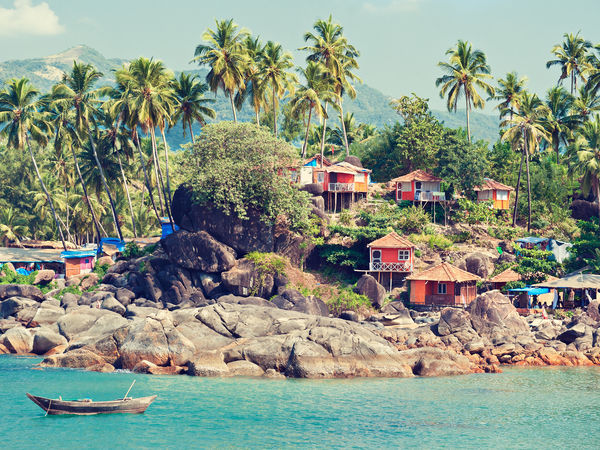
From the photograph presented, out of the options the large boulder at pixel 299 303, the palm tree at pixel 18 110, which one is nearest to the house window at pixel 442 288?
the large boulder at pixel 299 303

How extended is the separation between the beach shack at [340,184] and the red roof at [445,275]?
45.7 feet

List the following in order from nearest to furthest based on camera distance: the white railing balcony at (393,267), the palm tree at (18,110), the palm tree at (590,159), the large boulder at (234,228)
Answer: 1. the large boulder at (234,228)
2. the white railing balcony at (393,267)
3. the palm tree at (590,159)
4. the palm tree at (18,110)

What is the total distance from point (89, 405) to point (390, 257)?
97.0ft

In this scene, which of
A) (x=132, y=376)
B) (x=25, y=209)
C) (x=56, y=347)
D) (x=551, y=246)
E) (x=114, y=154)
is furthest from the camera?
(x=25, y=209)

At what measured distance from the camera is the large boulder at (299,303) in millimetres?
50469

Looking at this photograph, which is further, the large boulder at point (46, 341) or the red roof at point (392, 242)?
the red roof at point (392, 242)

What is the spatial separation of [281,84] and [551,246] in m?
25.7

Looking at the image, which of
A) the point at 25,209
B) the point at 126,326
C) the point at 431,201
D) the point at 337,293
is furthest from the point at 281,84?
the point at 25,209

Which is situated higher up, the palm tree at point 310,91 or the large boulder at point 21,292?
the palm tree at point 310,91

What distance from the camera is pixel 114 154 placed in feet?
232

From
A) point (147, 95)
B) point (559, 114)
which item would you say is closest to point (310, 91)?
point (147, 95)

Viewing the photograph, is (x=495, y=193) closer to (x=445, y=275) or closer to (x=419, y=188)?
(x=419, y=188)

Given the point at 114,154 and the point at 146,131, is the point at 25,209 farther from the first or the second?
the point at 146,131

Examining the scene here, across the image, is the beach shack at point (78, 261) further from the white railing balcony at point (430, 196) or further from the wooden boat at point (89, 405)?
the wooden boat at point (89, 405)
